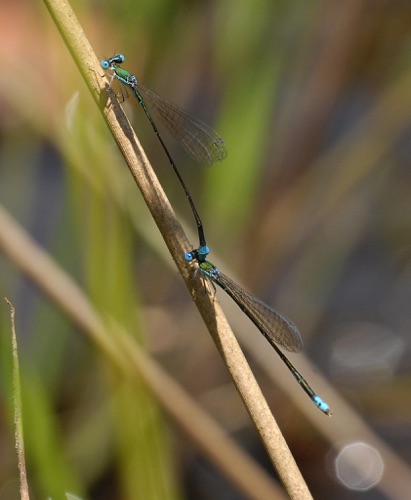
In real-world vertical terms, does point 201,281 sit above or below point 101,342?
below

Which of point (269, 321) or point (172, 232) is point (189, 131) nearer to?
point (269, 321)

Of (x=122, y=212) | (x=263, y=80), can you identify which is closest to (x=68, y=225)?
(x=122, y=212)

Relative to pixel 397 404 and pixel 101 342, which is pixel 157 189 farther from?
pixel 397 404

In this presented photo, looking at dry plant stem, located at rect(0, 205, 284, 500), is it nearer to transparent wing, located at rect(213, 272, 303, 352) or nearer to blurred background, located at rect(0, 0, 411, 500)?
→ blurred background, located at rect(0, 0, 411, 500)

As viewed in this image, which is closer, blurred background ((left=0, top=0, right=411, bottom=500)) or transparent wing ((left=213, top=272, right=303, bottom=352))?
transparent wing ((left=213, top=272, right=303, bottom=352))

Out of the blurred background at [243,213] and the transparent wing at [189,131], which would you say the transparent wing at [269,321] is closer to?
the blurred background at [243,213]

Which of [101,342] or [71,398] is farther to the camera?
[71,398]

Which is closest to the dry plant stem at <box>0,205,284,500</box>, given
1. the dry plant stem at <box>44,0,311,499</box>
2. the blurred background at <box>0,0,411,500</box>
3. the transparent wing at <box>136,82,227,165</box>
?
the blurred background at <box>0,0,411,500</box>
